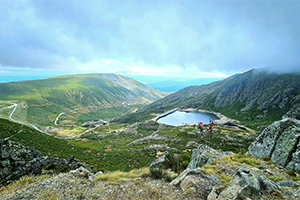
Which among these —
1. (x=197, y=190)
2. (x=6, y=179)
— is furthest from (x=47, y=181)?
(x=197, y=190)

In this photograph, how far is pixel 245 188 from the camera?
6191 millimetres

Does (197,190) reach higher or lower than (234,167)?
higher

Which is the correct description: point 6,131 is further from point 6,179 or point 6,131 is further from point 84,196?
point 84,196

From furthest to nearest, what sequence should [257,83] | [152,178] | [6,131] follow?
[257,83], [6,131], [152,178]

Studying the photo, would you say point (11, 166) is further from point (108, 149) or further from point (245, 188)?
point (108, 149)

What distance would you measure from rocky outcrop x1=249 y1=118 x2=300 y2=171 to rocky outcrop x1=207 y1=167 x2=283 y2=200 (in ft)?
20.9

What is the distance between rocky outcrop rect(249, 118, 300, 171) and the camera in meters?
10.9

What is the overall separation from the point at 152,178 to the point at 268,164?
11.1 metres

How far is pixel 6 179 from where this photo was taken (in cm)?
863

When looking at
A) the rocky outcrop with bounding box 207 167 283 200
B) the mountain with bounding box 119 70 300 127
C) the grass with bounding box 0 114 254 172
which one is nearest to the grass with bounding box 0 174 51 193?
the rocky outcrop with bounding box 207 167 283 200

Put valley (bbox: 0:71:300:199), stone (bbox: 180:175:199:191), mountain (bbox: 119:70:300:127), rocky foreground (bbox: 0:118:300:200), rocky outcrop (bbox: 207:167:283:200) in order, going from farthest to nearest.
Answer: mountain (bbox: 119:70:300:127), valley (bbox: 0:71:300:199), stone (bbox: 180:175:199:191), rocky foreground (bbox: 0:118:300:200), rocky outcrop (bbox: 207:167:283:200)

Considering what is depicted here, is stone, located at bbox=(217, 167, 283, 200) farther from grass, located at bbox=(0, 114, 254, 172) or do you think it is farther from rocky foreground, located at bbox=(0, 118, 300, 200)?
grass, located at bbox=(0, 114, 254, 172)

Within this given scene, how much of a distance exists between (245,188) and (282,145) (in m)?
10.3

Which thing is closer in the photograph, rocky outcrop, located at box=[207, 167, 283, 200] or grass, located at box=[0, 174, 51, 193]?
rocky outcrop, located at box=[207, 167, 283, 200]
